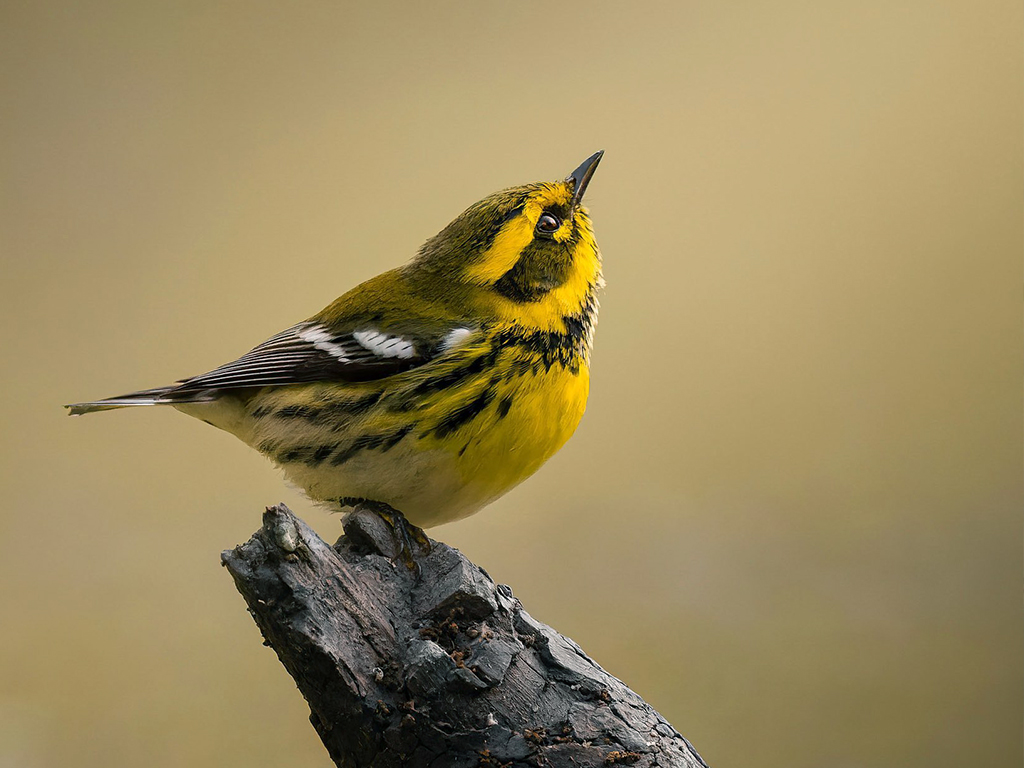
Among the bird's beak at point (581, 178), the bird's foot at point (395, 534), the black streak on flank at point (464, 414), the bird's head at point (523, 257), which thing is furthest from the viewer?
the bird's beak at point (581, 178)

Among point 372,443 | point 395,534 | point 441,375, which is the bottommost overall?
point 395,534

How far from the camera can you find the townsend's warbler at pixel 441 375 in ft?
5.49

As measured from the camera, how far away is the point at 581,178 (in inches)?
78.6

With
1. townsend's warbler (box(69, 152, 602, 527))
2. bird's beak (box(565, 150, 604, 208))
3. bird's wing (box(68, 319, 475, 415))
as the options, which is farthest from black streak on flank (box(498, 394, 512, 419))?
bird's beak (box(565, 150, 604, 208))

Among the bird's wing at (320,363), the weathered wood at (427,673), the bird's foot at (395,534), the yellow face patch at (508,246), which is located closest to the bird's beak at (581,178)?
the yellow face patch at (508,246)

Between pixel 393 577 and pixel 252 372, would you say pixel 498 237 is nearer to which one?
pixel 252 372

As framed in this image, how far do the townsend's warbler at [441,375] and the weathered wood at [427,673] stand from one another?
0.29 meters

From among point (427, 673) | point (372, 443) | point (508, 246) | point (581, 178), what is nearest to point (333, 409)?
point (372, 443)

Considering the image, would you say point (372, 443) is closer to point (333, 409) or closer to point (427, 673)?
point (333, 409)

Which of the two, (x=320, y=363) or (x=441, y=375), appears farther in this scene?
(x=320, y=363)

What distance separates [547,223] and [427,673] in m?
0.96

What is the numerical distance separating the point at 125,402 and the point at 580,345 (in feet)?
2.81

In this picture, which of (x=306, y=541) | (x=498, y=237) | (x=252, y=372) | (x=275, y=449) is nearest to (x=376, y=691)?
(x=306, y=541)

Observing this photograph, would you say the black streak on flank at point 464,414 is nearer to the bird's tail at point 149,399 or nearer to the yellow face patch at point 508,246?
the yellow face patch at point 508,246
